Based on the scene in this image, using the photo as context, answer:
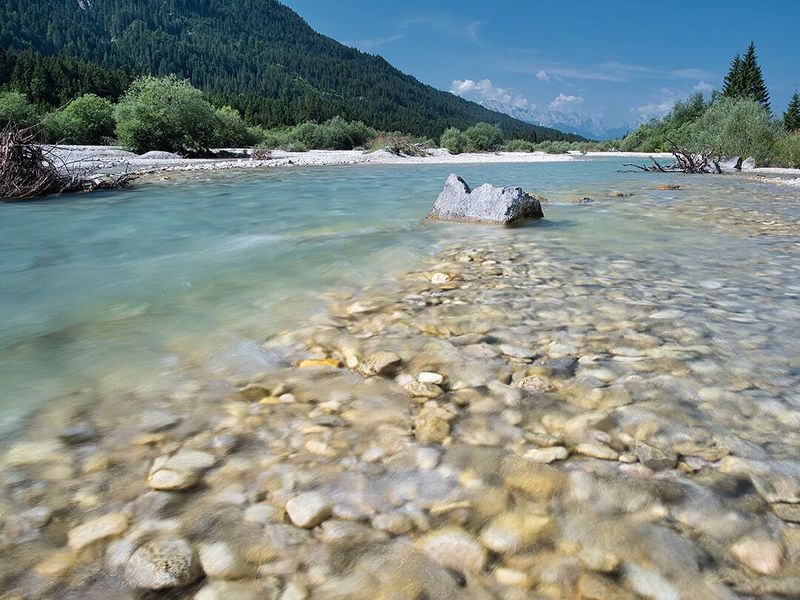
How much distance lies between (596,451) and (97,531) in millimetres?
2019

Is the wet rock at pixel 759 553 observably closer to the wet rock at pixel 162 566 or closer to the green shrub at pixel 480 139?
the wet rock at pixel 162 566

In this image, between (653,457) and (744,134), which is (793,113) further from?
(653,457)

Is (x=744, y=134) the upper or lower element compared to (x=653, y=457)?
upper

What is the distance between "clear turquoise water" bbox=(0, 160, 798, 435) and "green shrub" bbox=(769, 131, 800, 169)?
22.5 metres

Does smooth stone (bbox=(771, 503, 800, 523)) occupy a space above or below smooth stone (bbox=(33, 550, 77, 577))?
above

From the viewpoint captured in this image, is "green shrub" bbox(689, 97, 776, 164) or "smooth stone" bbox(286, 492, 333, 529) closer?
"smooth stone" bbox(286, 492, 333, 529)

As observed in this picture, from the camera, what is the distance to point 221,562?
169cm

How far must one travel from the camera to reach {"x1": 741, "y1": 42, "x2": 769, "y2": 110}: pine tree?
82812 millimetres

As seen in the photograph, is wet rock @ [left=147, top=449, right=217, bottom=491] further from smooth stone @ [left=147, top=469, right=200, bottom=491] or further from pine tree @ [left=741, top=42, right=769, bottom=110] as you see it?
pine tree @ [left=741, top=42, right=769, bottom=110]

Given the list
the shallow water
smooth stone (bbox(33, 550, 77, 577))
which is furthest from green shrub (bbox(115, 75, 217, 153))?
smooth stone (bbox(33, 550, 77, 577))

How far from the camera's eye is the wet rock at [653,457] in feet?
7.06

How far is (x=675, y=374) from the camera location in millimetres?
2971

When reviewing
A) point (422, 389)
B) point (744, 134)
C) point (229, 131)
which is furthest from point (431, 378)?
point (229, 131)

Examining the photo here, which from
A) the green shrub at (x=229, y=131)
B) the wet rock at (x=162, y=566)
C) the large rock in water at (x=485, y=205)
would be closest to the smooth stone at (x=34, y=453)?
the wet rock at (x=162, y=566)
